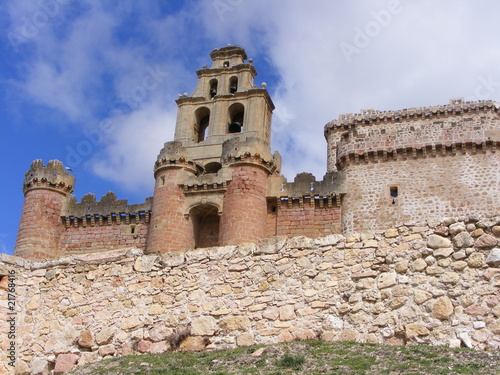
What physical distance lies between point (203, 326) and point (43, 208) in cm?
2394

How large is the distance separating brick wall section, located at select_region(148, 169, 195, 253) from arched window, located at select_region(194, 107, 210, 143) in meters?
7.00

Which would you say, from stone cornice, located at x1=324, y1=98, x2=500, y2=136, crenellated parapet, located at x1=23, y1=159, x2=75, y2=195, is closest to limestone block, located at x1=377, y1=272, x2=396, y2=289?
crenellated parapet, located at x1=23, y1=159, x2=75, y2=195

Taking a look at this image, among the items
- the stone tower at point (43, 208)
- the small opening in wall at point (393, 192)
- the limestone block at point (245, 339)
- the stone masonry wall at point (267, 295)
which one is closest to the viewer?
the stone masonry wall at point (267, 295)

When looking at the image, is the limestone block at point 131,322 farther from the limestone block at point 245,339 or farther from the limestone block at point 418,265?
the limestone block at point 418,265

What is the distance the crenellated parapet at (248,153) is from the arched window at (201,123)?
7.19 meters

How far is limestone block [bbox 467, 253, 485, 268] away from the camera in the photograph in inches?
348

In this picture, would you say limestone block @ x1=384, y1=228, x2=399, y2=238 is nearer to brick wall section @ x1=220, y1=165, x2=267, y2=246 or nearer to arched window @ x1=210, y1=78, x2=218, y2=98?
brick wall section @ x1=220, y1=165, x2=267, y2=246

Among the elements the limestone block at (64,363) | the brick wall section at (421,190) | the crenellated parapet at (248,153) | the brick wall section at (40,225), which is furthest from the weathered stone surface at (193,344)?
the brick wall section at (40,225)

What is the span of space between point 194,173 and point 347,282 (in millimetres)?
21966

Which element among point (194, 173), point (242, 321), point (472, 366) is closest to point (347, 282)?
point (242, 321)

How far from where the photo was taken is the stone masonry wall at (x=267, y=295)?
28.7ft

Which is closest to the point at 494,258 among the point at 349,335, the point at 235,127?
the point at 349,335

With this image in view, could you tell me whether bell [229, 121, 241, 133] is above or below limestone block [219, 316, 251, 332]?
above

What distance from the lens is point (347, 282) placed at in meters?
9.38
